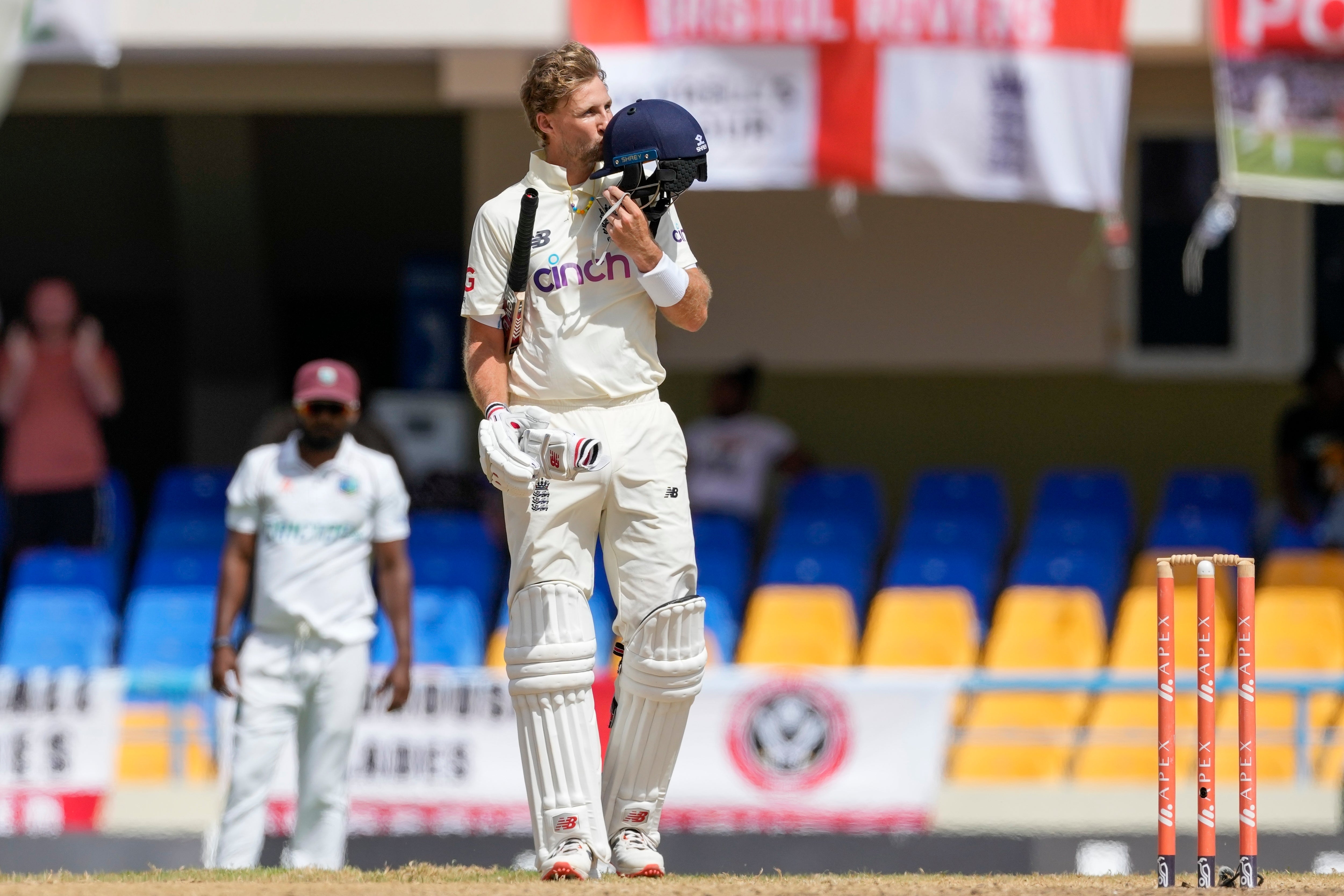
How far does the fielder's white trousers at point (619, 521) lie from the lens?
4.35 metres

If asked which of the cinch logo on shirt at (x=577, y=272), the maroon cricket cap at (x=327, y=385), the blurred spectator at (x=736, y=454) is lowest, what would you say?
the blurred spectator at (x=736, y=454)

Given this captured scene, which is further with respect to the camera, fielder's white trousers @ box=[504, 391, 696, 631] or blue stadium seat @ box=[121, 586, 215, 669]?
blue stadium seat @ box=[121, 586, 215, 669]

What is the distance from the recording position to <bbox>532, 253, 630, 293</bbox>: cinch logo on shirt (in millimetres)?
4402

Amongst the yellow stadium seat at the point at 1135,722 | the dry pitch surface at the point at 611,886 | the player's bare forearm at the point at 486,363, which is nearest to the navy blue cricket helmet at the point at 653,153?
the player's bare forearm at the point at 486,363

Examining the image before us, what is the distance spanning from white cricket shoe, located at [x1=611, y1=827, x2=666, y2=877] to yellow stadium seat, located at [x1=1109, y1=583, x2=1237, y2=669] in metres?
4.63

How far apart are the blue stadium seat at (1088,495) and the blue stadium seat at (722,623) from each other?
6.19ft

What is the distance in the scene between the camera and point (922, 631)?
357 inches

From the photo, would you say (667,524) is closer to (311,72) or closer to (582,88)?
(582,88)

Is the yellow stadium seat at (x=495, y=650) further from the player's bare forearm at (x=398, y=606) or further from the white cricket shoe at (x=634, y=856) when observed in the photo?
the white cricket shoe at (x=634, y=856)

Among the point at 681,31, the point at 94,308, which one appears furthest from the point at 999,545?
the point at 94,308

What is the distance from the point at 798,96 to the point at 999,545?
2719mm

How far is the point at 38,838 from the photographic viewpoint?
26.8 ft

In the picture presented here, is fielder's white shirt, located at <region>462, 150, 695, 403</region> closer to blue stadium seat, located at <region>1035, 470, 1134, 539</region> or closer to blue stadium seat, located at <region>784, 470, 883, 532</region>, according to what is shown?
blue stadium seat, located at <region>784, 470, 883, 532</region>

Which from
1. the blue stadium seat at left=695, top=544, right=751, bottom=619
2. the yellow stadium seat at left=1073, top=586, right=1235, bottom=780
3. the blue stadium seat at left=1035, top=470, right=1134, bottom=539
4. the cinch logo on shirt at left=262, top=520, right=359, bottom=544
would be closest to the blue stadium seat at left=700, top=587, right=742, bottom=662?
the blue stadium seat at left=695, top=544, right=751, bottom=619
